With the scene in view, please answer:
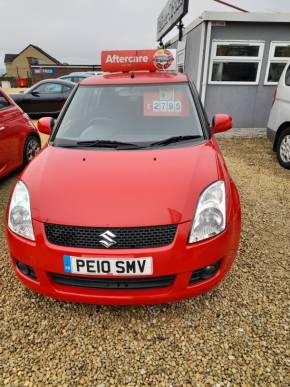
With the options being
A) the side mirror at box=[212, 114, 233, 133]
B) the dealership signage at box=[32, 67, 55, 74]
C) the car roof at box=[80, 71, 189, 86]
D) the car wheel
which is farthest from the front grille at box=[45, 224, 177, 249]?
the dealership signage at box=[32, 67, 55, 74]

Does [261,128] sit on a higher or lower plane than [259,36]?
lower

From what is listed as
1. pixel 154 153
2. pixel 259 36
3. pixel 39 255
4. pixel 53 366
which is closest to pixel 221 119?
pixel 154 153

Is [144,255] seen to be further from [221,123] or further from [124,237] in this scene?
[221,123]

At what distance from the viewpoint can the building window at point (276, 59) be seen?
725 cm

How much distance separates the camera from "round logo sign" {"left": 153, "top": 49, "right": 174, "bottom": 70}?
13.5 ft

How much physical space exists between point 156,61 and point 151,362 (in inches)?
145

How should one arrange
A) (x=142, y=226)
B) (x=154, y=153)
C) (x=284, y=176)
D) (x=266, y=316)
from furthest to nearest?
1. (x=284, y=176)
2. (x=154, y=153)
3. (x=266, y=316)
4. (x=142, y=226)

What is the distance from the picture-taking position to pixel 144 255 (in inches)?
67.0

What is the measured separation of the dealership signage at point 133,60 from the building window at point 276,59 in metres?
4.31

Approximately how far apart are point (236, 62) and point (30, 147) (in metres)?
5.45

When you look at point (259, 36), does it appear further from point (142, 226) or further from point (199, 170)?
point (142, 226)

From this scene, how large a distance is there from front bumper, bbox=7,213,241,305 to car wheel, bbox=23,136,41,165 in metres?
3.06

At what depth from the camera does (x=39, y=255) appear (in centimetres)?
180

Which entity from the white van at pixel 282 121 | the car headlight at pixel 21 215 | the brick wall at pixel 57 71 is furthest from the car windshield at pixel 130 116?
the brick wall at pixel 57 71
